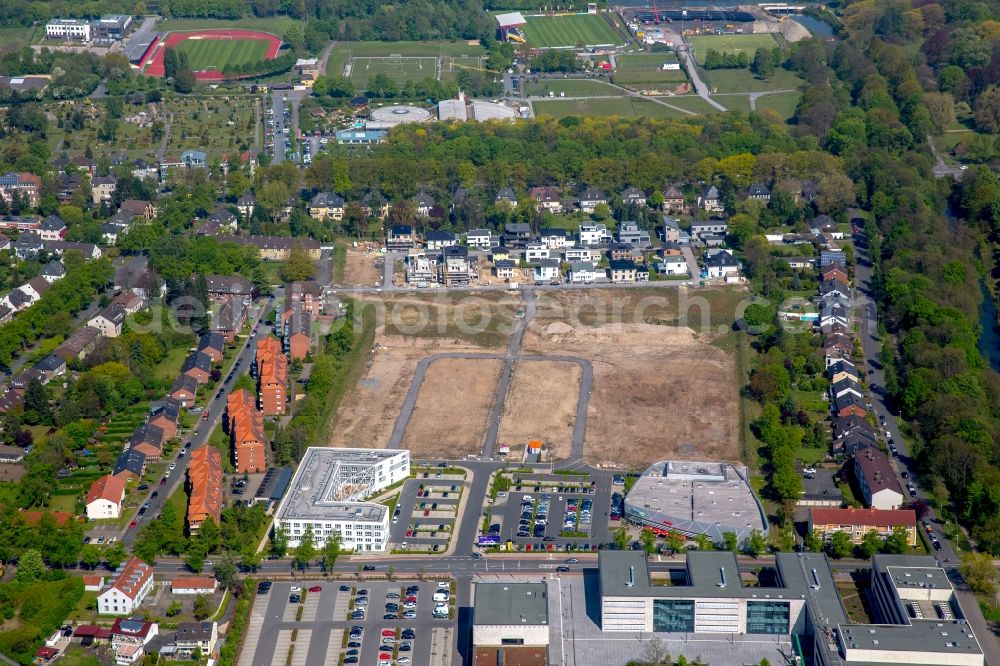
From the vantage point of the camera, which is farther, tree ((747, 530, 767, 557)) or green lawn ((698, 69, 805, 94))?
green lawn ((698, 69, 805, 94))

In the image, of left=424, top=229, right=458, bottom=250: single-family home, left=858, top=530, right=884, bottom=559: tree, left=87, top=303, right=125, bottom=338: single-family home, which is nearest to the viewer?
left=858, top=530, right=884, bottom=559: tree

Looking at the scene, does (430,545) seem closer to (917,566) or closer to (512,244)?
(917,566)

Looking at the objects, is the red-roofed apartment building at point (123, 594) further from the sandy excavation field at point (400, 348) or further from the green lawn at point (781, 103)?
the green lawn at point (781, 103)

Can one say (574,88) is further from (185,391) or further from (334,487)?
(334,487)

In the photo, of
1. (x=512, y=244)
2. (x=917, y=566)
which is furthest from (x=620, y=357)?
(x=917, y=566)

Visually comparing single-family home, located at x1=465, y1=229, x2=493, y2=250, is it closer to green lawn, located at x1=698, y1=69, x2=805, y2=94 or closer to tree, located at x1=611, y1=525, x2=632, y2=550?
tree, located at x1=611, y1=525, x2=632, y2=550

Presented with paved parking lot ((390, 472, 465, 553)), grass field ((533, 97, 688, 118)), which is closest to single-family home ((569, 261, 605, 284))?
paved parking lot ((390, 472, 465, 553))

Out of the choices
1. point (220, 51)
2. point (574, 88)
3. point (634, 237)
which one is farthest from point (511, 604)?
point (220, 51)
